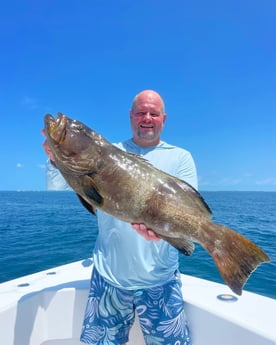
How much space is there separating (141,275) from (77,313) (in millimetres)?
1719

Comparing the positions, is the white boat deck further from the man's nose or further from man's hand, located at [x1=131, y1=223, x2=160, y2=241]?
the man's nose

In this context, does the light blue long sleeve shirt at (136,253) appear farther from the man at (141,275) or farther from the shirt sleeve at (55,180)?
the shirt sleeve at (55,180)

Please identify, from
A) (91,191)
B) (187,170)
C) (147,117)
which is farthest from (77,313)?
(147,117)

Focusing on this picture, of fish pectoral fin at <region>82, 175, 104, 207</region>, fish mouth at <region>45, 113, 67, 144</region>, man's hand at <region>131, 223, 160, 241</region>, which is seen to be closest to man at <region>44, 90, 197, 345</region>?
man's hand at <region>131, 223, 160, 241</region>

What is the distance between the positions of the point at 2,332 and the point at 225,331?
263 centimetres

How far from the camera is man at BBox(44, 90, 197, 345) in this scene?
290 cm

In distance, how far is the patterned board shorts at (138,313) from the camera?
2971mm

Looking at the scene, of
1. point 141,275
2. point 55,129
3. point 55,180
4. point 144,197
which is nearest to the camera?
point 144,197

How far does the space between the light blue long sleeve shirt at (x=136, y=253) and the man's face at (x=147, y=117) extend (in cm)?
32

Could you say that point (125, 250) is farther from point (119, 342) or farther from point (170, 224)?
point (119, 342)

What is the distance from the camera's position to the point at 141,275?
9.36 ft

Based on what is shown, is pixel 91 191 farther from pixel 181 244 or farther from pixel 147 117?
pixel 147 117

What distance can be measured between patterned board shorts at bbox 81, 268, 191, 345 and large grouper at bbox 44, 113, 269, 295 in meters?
0.98

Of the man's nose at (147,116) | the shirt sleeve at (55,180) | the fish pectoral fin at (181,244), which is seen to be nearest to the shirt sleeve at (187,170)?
the man's nose at (147,116)
